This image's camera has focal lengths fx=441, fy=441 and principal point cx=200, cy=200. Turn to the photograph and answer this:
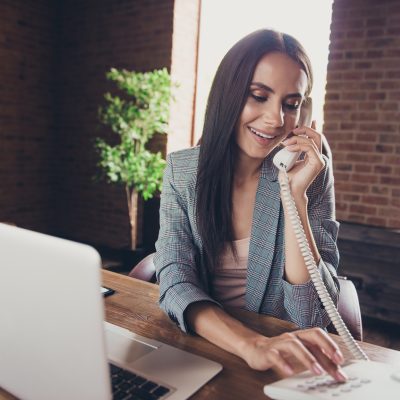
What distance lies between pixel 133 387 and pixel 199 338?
0.95 feet

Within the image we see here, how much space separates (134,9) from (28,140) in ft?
6.44

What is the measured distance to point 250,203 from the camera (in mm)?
1470

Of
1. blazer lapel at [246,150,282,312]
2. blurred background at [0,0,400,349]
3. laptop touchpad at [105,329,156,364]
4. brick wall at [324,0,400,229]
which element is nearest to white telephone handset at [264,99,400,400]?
laptop touchpad at [105,329,156,364]

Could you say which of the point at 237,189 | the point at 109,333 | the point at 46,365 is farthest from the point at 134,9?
the point at 46,365

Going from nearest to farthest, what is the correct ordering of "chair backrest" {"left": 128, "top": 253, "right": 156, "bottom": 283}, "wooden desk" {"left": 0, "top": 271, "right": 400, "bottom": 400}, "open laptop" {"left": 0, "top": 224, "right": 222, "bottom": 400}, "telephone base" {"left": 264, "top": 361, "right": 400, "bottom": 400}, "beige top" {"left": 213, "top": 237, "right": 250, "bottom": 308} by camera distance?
"open laptop" {"left": 0, "top": 224, "right": 222, "bottom": 400} < "telephone base" {"left": 264, "top": 361, "right": 400, "bottom": 400} < "wooden desk" {"left": 0, "top": 271, "right": 400, "bottom": 400} < "beige top" {"left": 213, "top": 237, "right": 250, "bottom": 308} < "chair backrest" {"left": 128, "top": 253, "right": 156, "bottom": 283}

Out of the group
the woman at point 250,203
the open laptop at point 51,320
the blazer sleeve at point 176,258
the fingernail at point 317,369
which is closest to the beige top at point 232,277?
the woman at point 250,203

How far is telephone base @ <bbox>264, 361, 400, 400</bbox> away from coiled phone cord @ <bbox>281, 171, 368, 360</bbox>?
0.68 ft

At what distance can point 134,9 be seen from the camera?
4711mm

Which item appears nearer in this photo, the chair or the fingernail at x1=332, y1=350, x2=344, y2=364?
the fingernail at x1=332, y1=350, x2=344, y2=364

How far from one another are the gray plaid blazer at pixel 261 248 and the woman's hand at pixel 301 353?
0.89ft

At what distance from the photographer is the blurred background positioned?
10.7ft

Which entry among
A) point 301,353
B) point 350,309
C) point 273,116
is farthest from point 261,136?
point 301,353

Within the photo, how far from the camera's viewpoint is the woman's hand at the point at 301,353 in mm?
751

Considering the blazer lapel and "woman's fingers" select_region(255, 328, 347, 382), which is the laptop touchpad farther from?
the blazer lapel
